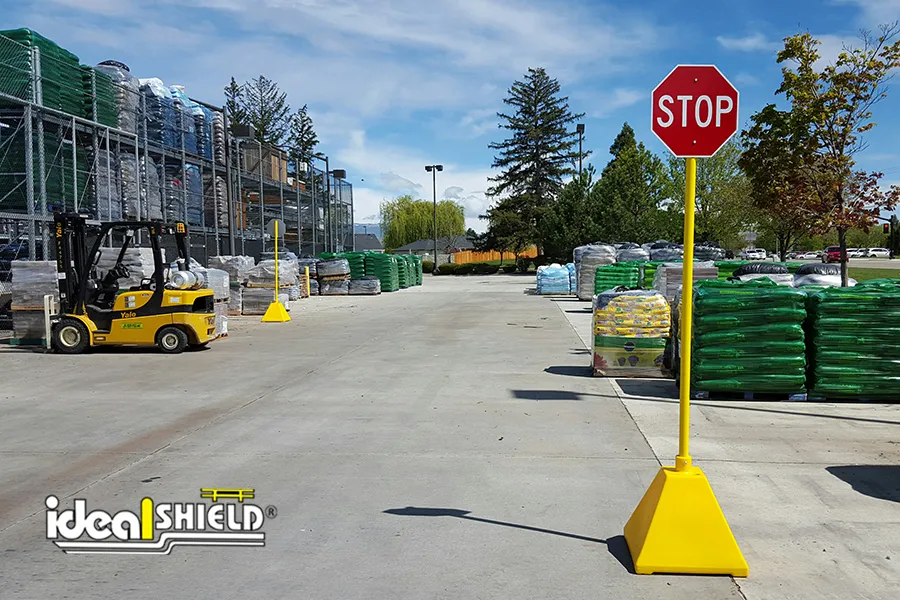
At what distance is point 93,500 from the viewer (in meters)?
5.84

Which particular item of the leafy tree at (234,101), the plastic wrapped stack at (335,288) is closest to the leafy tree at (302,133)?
the leafy tree at (234,101)

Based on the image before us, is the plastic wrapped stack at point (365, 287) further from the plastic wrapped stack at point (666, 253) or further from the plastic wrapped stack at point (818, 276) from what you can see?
the plastic wrapped stack at point (818, 276)

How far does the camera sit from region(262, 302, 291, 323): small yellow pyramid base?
71.5 ft

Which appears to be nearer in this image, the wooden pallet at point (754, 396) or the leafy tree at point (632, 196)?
the wooden pallet at point (754, 396)

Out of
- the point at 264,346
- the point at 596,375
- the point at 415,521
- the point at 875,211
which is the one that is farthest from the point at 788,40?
the point at 415,521

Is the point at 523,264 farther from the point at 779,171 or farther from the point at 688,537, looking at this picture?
the point at 688,537

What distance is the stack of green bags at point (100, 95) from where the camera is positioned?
21.8m

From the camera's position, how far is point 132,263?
16859 millimetres

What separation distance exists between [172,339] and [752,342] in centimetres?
1067

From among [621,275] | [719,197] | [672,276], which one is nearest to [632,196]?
[719,197]

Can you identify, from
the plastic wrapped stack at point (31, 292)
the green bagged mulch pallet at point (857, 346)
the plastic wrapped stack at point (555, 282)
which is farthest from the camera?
the plastic wrapped stack at point (555, 282)

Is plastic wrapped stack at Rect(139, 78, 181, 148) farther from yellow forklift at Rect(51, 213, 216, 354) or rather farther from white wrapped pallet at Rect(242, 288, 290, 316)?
yellow forklift at Rect(51, 213, 216, 354)

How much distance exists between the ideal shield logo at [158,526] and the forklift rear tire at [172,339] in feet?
30.1

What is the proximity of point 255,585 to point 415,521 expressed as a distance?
4.42ft
